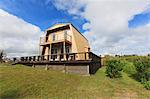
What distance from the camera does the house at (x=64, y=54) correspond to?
18.1 metres

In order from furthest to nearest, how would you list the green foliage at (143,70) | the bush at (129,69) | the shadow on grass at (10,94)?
the bush at (129,69)
the green foliage at (143,70)
the shadow on grass at (10,94)

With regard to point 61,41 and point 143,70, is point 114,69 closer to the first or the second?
point 143,70

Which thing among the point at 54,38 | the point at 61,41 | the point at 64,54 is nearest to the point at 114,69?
the point at 64,54

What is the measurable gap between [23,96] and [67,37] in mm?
17459

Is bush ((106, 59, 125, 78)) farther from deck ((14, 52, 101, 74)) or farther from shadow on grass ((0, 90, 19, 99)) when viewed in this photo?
shadow on grass ((0, 90, 19, 99))

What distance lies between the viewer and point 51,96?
9.49m

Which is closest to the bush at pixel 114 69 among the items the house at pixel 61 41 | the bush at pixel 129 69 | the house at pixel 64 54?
the house at pixel 64 54

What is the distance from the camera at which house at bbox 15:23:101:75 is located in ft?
59.3

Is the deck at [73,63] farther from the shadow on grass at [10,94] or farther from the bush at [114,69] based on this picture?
the shadow on grass at [10,94]

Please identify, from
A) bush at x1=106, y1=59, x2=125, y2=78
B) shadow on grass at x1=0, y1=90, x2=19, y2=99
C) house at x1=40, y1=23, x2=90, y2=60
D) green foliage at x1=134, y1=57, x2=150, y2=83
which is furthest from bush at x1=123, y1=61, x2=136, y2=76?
shadow on grass at x1=0, y1=90, x2=19, y2=99

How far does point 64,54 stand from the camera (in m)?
20.4

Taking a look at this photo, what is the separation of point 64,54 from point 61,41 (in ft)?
15.5

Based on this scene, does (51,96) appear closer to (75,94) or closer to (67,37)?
(75,94)

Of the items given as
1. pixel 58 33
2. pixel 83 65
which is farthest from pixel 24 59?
pixel 83 65
